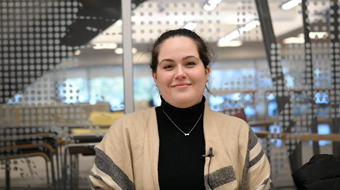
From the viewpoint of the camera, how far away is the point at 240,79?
2.80 meters

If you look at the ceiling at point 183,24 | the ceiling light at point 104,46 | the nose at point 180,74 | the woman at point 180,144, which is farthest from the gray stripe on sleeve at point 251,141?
the ceiling light at point 104,46

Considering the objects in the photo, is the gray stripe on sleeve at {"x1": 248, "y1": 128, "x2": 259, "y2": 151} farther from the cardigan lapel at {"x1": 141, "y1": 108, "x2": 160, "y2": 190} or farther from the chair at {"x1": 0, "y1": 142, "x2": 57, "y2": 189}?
the chair at {"x1": 0, "y1": 142, "x2": 57, "y2": 189}

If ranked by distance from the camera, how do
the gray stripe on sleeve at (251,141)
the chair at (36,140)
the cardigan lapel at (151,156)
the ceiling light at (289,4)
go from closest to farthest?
the cardigan lapel at (151,156) < the gray stripe on sleeve at (251,141) < the chair at (36,140) < the ceiling light at (289,4)

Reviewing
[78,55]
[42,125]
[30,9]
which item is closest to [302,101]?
[78,55]

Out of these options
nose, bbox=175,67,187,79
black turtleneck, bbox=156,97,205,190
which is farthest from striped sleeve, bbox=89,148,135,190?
nose, bbox=175,67,187,79

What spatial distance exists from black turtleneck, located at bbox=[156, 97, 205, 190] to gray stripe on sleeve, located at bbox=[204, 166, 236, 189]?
1.4 inches

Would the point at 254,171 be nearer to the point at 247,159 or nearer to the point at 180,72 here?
the point at 247,159

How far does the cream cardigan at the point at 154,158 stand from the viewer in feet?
5.23

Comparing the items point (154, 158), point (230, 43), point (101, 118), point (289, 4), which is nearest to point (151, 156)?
point (154, 158)

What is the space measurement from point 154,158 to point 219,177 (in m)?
0.28

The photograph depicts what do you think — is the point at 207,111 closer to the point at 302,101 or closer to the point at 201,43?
the point at 201,43

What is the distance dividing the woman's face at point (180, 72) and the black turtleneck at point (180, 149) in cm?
6

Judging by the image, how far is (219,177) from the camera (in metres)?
1.58

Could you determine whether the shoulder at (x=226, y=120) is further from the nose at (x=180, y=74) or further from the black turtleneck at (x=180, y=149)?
the nose at (x=180, y=74)
